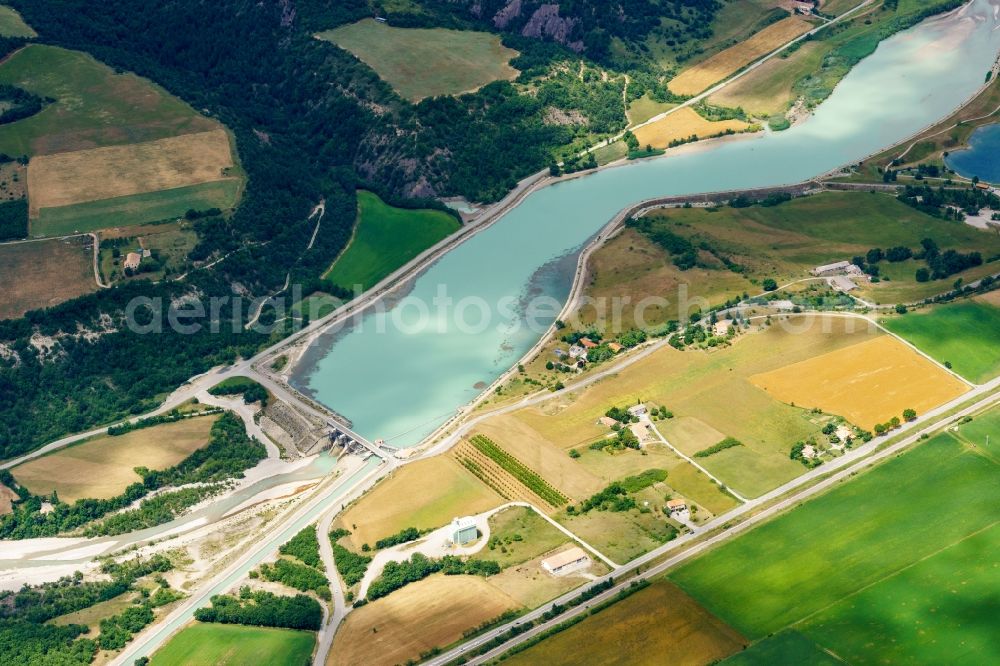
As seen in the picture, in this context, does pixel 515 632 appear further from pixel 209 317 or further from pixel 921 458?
pixel 209 317

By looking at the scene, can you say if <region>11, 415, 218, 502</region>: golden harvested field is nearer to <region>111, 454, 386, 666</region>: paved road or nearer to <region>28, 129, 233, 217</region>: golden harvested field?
<region>111, 454, 386, 666</region>: paved road

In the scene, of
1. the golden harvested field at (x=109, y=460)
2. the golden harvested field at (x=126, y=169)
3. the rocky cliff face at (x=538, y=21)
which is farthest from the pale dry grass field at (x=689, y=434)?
the rocky cliff face at (x=538, y=21)

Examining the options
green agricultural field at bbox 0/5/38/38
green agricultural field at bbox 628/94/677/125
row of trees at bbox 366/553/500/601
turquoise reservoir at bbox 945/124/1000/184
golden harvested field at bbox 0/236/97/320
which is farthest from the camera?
green agricultural field at bbox 628/94/677/125

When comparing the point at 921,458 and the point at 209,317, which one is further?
the point at 209,317

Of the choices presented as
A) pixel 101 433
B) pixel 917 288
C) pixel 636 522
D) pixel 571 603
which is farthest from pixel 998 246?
pixel 101 433

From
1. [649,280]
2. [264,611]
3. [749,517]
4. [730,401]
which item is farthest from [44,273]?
[749,517]

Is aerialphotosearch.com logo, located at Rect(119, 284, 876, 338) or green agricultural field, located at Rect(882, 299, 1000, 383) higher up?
green agricultural field, located at Rect(882, 299, 1000, 383)

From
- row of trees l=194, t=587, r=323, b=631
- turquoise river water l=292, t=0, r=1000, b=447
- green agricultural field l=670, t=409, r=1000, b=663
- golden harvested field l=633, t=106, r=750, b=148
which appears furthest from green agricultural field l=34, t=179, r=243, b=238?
green agricultural field l=670, t=409, r=1000, b=663
